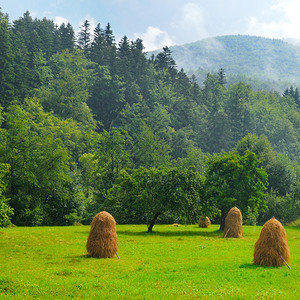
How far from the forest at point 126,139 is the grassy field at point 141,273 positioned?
13.5 m

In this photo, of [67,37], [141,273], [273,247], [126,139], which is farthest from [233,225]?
[67,37]

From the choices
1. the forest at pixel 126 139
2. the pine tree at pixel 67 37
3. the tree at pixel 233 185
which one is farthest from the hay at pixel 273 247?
the pine tree at pixel 67 37

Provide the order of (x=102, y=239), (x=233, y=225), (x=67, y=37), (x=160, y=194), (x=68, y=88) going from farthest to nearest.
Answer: (x=67, y=37) → (x=68, y=88) → (x=160, y=194) → (x=233, y=225) → (x=102, y=239)

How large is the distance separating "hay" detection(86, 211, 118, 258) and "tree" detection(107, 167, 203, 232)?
16855 mm

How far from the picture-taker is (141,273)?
19609 mm

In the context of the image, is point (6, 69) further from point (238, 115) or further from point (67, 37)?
point (238, 115)

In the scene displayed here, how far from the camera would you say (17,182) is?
55562 mm

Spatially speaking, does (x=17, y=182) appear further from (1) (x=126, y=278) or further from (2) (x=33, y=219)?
(1) (x=126, y=278)

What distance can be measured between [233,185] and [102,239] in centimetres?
2659

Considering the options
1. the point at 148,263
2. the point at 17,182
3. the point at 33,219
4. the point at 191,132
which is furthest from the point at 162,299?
the point at 191,132

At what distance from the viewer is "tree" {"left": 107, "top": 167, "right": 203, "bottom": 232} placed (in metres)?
41.1

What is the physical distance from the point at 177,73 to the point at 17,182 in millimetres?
106159

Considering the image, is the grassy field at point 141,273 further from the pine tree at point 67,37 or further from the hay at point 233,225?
the pine tree at point 67,37

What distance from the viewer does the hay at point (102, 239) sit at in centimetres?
2388
